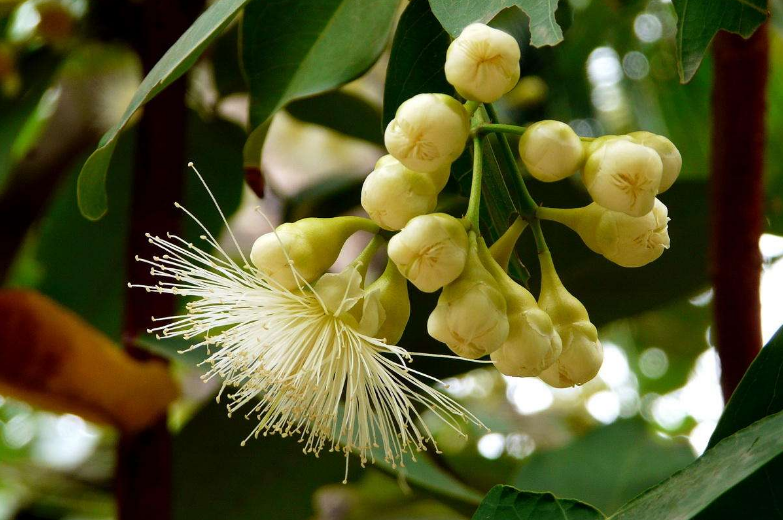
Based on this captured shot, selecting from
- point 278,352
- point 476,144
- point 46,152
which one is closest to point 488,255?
point 476,144

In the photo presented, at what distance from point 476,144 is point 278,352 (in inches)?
8.7

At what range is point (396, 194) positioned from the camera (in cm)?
53

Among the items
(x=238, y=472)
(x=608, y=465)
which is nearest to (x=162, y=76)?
(x=238, y=472)

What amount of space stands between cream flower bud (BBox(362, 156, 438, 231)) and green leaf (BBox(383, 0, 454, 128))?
11 centimetres

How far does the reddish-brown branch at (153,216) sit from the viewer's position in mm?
969

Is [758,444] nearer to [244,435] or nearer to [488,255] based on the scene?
[488,255]

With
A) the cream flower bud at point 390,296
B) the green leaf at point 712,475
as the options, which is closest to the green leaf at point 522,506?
the green leaf at point 712,475

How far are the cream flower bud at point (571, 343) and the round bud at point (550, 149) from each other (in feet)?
0.29

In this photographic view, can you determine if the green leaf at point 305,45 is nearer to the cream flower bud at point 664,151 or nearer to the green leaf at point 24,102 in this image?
the cream flower bud at point 664,151

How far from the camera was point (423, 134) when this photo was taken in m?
0.50

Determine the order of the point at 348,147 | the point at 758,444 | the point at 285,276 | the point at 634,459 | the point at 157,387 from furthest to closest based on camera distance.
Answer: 1. the point at 348,147
2. the point at 634,459
3. the point at 157,387
4. the point at 285,276
5. the point at 758,444

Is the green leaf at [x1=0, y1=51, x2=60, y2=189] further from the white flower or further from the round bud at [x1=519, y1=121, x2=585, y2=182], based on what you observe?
the round bud at [x1=519, y1=121, x2=585, y2=182]

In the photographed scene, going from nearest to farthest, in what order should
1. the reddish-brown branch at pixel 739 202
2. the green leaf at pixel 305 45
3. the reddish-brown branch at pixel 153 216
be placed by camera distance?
the green leaf at pixel 305 45, the reddish-brown branch at pixel 739 202, the reddish-brown branch at pixel 153 216

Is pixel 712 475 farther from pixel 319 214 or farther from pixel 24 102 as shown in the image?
pixel 24 102
